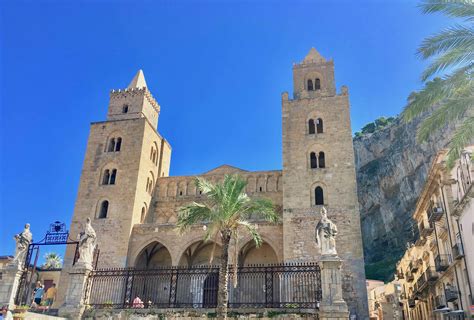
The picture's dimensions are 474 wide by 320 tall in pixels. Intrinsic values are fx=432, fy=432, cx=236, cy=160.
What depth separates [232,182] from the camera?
16.7 metres

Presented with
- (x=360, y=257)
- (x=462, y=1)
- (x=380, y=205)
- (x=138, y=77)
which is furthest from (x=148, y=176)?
(x=380, y=205)

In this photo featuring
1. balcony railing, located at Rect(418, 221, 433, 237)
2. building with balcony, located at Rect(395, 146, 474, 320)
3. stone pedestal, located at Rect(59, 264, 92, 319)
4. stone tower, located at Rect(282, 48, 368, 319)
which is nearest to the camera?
stone pedestal, located at Rect(59, 264, 92, 319)

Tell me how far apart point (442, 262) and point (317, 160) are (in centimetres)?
911

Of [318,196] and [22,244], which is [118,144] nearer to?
[318,196]

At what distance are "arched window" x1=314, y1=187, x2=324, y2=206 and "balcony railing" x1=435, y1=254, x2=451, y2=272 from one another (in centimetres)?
695

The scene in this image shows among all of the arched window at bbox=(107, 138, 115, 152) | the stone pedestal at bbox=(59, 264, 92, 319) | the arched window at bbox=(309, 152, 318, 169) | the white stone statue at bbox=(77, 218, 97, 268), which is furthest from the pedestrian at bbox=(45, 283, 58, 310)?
the arched window at bbox=(309, 152, 318, 169)

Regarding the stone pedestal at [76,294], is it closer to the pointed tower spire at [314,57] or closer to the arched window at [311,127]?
the arched window at [311,127]

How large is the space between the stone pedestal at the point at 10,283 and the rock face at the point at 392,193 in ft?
135

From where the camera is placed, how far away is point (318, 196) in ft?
86.5

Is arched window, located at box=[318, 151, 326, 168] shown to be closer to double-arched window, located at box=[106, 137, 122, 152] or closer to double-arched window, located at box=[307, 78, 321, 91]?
double-arched window, located at box=[307, 78, 321, 91]

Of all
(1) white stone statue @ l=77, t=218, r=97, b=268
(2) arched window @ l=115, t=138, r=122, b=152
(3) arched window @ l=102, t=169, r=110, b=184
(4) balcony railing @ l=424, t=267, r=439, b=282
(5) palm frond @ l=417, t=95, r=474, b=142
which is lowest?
(1) white stone statue @ l=77, t=218, r=97, b=268

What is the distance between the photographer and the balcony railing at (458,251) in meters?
19.6

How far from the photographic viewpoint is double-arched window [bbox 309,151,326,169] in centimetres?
2736

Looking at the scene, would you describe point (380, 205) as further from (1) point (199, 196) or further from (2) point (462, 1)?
(2) point (462, 1)
